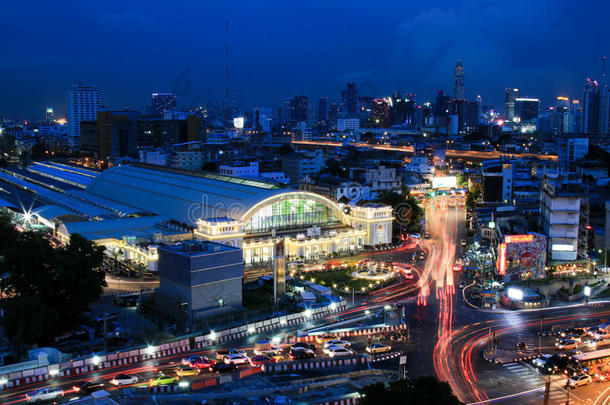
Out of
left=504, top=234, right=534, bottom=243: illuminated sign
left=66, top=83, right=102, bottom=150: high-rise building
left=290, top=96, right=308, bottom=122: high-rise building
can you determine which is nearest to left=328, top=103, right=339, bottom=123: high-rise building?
left=290, top=96, right=308, bottom=122: high-rise building

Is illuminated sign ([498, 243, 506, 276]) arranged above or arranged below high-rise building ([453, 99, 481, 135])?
below

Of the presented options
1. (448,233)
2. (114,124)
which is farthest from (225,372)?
(114,124)

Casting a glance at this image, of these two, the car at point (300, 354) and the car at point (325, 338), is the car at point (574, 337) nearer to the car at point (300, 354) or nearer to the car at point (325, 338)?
the car at point (325, 338)

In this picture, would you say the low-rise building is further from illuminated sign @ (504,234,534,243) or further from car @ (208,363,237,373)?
illuminated sign @ (504,234,534,243)

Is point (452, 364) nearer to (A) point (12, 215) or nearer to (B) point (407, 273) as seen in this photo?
(B) point (407, 273)

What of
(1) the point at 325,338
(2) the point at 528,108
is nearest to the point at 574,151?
(1) the point at 325,338
